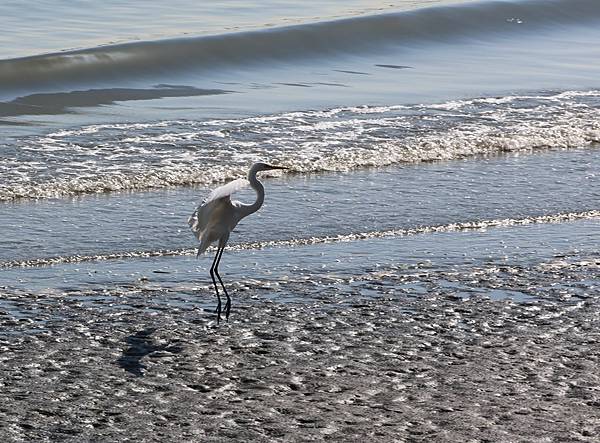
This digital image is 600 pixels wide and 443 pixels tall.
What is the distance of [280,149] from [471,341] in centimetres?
518

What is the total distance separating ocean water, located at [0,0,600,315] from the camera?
8.57 metres

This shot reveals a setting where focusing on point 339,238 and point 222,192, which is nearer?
point 222,192

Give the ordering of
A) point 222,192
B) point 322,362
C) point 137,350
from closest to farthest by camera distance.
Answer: point 322,362, point 137,350, point 222,192

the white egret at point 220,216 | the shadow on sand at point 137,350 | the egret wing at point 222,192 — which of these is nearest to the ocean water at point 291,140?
the white egret at point 220,216

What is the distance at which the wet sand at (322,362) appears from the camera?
5.67m

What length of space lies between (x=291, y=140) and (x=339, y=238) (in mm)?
3189

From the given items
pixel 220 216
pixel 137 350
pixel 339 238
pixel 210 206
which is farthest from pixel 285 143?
pixel 137 350

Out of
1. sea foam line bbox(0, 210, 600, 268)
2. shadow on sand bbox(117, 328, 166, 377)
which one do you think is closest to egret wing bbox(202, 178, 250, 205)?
shadow on sand bbox(117, 328, 166, 377)

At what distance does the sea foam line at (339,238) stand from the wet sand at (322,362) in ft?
2.57

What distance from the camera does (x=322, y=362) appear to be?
21.4 ft

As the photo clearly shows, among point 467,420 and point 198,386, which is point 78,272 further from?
point 467,420

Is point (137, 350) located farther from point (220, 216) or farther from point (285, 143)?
point (285, 143)

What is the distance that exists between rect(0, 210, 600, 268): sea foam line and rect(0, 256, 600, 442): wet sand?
2.57ft

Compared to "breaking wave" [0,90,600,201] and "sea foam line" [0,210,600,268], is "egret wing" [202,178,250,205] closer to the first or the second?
"sea foam line" [0,210,600,268]
